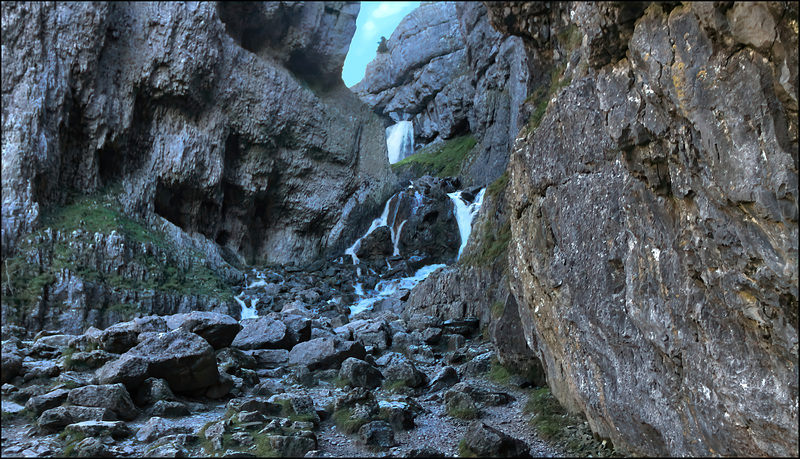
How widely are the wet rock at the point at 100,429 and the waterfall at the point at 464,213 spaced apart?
2870 centimetres

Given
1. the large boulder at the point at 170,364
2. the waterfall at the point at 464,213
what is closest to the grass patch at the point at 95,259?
the large boulder at the point at 170,364

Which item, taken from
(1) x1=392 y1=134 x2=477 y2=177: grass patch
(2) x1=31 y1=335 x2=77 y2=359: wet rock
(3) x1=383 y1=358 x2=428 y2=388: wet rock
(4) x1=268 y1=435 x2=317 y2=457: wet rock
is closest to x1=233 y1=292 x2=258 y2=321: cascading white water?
(2) x1=31 y1=335 x2=77 y2=359: wet rock

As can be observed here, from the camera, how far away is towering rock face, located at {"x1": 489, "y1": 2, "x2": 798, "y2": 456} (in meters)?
5.44

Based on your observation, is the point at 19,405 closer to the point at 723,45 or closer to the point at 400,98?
the point at 723,45

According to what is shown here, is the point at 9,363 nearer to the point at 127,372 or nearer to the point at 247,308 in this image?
the point at 127,372

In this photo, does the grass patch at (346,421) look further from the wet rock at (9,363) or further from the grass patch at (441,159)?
the grass patch at (441,159)

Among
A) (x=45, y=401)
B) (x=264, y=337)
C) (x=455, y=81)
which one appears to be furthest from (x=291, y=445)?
(x=455, y=81)

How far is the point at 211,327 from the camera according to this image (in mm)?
15430

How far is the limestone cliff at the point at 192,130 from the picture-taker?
79.5 ft

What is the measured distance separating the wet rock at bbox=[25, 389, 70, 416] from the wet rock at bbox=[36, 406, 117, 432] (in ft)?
1.15

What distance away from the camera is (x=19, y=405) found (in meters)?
9.36

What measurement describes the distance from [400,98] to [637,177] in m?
63.6

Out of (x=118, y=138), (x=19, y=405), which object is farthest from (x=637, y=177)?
(x=118, y=138)

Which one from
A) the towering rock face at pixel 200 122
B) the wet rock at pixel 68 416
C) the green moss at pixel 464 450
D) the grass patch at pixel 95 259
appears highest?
the towering rock face at pixel 200 122
